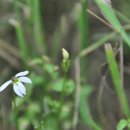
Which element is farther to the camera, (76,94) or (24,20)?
(24,20)

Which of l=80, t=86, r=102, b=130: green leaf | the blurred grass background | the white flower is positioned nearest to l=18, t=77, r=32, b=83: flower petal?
the white flower

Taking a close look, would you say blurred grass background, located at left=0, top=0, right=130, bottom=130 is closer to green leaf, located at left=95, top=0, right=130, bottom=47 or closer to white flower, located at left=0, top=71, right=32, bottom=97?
green leaf, located at left=95, top=0, right=130, bottom=47

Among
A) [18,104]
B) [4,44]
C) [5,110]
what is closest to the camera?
[18,104]

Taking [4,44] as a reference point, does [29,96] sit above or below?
below

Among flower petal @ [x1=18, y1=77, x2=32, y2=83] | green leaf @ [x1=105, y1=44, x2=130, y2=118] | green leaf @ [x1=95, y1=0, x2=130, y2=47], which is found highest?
green leaf @ [x1=95, y1=0, x2=130, y2=47]

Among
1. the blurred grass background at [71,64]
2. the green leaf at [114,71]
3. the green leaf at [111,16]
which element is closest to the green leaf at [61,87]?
the blurred grass background at [71,64]

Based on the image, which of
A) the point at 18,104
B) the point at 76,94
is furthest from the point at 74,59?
the point at 18,104

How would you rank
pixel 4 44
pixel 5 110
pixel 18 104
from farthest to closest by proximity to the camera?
pixel 4 44 → pixel 5 110 → pixel 18 104

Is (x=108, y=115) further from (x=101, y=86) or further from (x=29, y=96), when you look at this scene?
(x=29, y=96)
